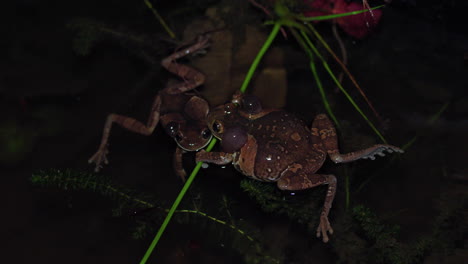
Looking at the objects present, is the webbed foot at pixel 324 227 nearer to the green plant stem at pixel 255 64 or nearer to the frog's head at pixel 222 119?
the frog's head at pixel 222 119

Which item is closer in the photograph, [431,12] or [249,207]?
[249,207]

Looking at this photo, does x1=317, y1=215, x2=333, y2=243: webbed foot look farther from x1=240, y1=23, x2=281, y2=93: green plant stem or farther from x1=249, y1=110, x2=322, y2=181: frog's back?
x1=240, y1=23, x2=281, y2=93: green plant stem

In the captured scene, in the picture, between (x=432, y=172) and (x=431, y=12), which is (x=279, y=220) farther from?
(x=431, y=12)

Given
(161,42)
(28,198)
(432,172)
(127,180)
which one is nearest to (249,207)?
(127,180)

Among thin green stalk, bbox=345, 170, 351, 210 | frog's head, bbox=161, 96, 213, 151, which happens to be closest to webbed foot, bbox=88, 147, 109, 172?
frog's head, bbox=161, 96, 213, 151

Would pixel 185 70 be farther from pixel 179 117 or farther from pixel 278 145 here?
pixel 278 145

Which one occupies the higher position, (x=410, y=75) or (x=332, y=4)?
(x=332, y=4)

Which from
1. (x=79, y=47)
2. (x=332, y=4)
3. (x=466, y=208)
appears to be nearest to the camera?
(x=466, y=208)
